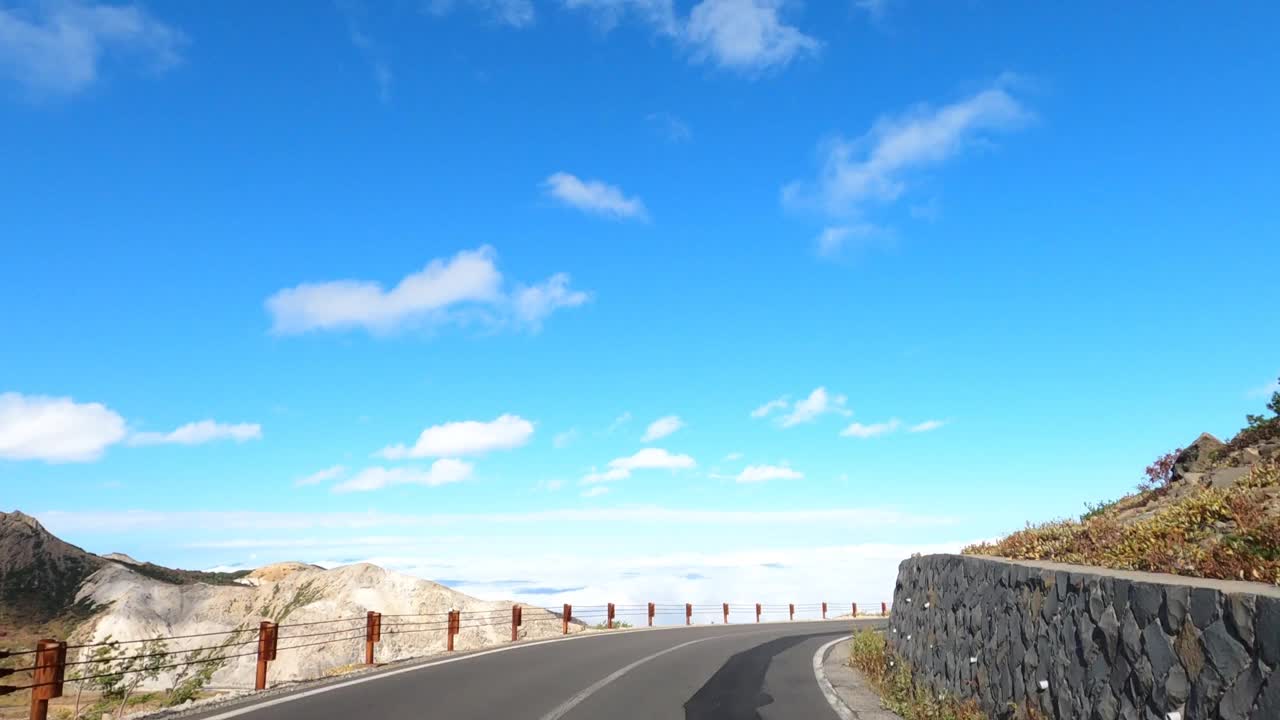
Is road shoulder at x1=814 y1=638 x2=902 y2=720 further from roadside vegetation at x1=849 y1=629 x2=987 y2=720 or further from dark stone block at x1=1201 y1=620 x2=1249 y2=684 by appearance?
dark stone block at x1=1201 y1=620 x2=1249 y2=684

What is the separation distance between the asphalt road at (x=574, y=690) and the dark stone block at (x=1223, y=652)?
6.23 meters

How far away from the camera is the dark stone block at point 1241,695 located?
18.1 feet

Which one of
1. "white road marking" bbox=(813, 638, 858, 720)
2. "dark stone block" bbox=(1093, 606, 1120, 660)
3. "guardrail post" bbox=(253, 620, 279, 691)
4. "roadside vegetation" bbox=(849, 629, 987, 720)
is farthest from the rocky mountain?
"dark stone block" bbox=(1093, 606, 1120, 660)

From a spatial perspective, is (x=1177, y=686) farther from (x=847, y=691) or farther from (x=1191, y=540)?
(x=847, y=691)

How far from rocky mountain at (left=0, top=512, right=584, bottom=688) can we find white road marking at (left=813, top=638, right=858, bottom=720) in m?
16.1

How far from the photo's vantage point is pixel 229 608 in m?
44.7

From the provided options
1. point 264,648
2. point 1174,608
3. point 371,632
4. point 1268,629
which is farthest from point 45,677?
point 1268,629

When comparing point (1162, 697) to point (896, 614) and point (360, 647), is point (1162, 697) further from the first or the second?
point (360, 647)

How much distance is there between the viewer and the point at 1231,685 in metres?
5.72

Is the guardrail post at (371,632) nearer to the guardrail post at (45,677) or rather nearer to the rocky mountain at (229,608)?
the guardrail post at (45,677)

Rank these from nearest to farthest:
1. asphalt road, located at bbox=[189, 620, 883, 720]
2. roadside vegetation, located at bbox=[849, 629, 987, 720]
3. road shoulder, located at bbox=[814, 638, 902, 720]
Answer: roadside vegetation, located at bbox=[849, 629, 987, 720], asphalt road, located at bbox=[189, 620, 883, 720], road shoulder, located at bbox=[814, 638, 902, 720]

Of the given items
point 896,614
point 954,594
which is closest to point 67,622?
point 896,614

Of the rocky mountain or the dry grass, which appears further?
the rocky mountain

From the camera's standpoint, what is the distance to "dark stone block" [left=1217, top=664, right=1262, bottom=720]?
5504 millimetres
